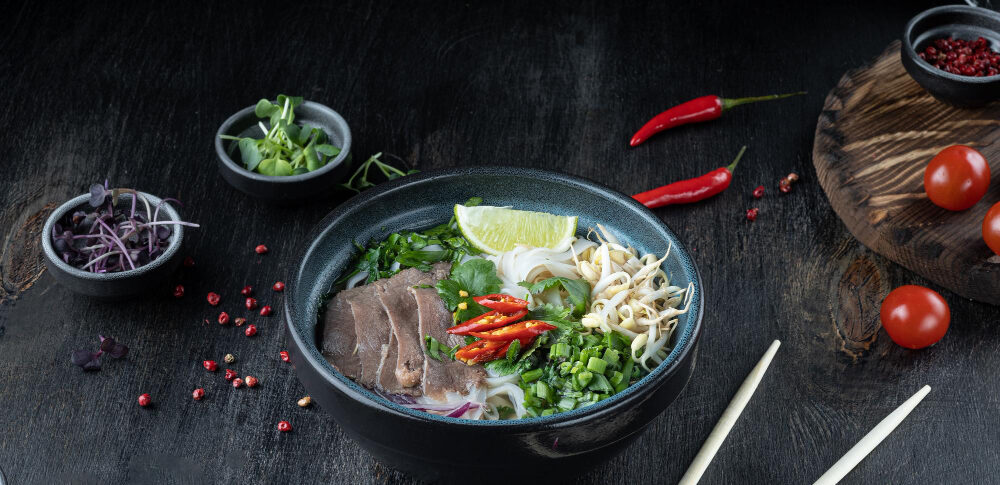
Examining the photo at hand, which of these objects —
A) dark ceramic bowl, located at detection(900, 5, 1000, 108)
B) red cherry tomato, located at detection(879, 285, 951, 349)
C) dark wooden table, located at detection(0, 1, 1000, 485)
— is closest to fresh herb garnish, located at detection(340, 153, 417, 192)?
dark wooden table, located at detection(0, 1, 1000, 485)

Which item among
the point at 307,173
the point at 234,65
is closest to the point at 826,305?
the point at 307,173

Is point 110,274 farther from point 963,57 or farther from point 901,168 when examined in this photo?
point 963,57

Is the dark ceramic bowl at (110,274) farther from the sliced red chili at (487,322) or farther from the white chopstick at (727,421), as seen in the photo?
the white chopstick at (727,421)

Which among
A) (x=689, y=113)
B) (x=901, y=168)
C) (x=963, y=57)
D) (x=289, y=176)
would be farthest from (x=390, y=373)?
(x=963, y=57)

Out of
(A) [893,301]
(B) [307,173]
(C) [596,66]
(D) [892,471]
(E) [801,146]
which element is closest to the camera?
(D) [892,471]

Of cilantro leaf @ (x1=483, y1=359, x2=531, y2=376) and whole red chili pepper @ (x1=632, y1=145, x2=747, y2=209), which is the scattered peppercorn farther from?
cilantro leaf @ (x1=483, y1=359, x2=531, y2=376)

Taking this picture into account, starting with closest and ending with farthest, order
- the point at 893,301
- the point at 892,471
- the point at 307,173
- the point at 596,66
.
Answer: the point at 892,471 → the point at 893,301 → the point at 307,173 → the point at 596,66

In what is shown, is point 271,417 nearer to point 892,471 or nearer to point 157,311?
point 157,311
